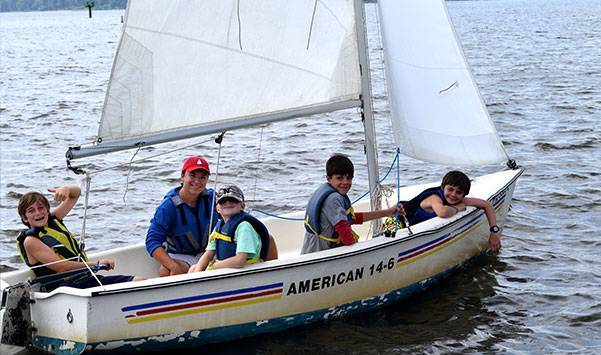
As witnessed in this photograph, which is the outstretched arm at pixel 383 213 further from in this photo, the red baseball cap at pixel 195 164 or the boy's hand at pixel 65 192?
the boy's hand at pixel 65 192

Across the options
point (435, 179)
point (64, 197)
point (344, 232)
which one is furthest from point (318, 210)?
point (435, 179)

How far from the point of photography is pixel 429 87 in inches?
319

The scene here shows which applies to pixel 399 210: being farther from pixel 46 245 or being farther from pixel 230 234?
pixel 46 245

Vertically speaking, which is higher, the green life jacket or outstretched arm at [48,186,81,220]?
outstretched arm at [48,186,81,220]

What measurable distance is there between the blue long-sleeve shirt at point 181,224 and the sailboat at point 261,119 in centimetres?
41

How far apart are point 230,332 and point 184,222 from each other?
0.99 m

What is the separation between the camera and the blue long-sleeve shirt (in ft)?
24.2

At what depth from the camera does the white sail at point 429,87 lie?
8.02 meters

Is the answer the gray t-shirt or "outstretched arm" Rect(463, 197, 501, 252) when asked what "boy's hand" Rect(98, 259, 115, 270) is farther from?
"outstretched arm" Rect(463, 197, 501, 252)

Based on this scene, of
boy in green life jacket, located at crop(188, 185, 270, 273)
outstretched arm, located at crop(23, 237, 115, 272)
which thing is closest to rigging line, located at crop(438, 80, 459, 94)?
boy in green life jacket, located at crop(188, 185, 270, 273)

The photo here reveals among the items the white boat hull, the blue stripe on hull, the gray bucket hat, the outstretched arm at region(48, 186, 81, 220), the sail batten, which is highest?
the sail batten

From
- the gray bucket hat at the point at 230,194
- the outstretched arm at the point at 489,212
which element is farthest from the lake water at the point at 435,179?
the gray bucket hat at the point at 230,194

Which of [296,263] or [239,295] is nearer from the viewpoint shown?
[239,295]

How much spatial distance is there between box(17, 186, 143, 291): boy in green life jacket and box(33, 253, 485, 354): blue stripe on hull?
0.53 metres
